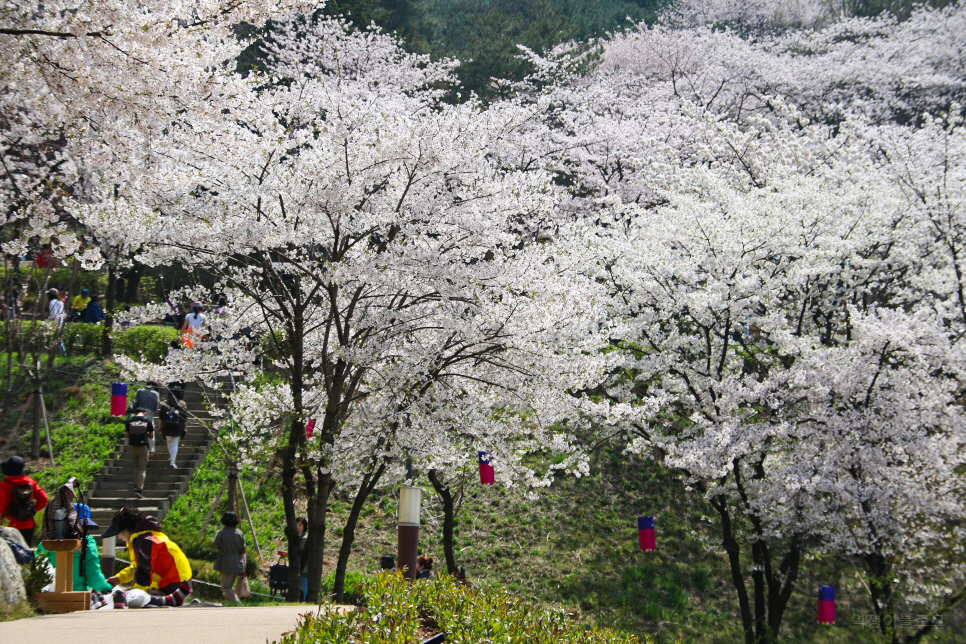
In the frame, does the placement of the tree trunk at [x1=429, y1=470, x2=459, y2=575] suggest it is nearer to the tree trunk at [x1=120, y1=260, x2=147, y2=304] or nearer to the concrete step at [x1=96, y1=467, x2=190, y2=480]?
the concrete step at [x1=96, y1=467, x2=190, y2=480]

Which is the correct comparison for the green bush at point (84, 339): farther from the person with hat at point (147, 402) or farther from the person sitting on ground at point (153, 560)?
the person sitting on ground at point (153, 560)

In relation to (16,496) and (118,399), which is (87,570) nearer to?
(16,496)

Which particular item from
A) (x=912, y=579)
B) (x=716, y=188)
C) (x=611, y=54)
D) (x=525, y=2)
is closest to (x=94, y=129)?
(x=716, y=188)

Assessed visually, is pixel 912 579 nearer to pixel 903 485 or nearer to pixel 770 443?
pixel 903 485

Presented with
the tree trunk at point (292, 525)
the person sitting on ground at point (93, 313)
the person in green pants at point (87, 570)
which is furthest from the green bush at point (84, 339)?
the person in green pants at point (87, 570)

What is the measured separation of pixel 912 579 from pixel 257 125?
8929 mm

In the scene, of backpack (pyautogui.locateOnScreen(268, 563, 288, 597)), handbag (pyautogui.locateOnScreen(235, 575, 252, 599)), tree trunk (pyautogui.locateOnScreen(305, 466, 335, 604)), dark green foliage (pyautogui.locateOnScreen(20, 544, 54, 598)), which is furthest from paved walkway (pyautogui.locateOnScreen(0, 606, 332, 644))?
backpack (pyautogui.locateOnScreen(268, 563, 288, 597))

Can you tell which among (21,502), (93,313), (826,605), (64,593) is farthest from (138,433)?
(826,605)

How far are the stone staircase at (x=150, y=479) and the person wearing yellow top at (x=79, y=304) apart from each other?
5.89 m

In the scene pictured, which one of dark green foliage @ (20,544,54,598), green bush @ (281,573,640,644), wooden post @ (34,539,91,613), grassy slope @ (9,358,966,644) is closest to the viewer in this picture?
green bush @ (281,573,640,644)

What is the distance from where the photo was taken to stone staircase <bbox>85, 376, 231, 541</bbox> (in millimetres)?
12758

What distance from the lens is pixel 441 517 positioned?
15.2 meters

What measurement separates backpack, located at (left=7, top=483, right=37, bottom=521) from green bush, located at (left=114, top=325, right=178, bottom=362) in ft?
25.2

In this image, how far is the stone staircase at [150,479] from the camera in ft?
41.9
